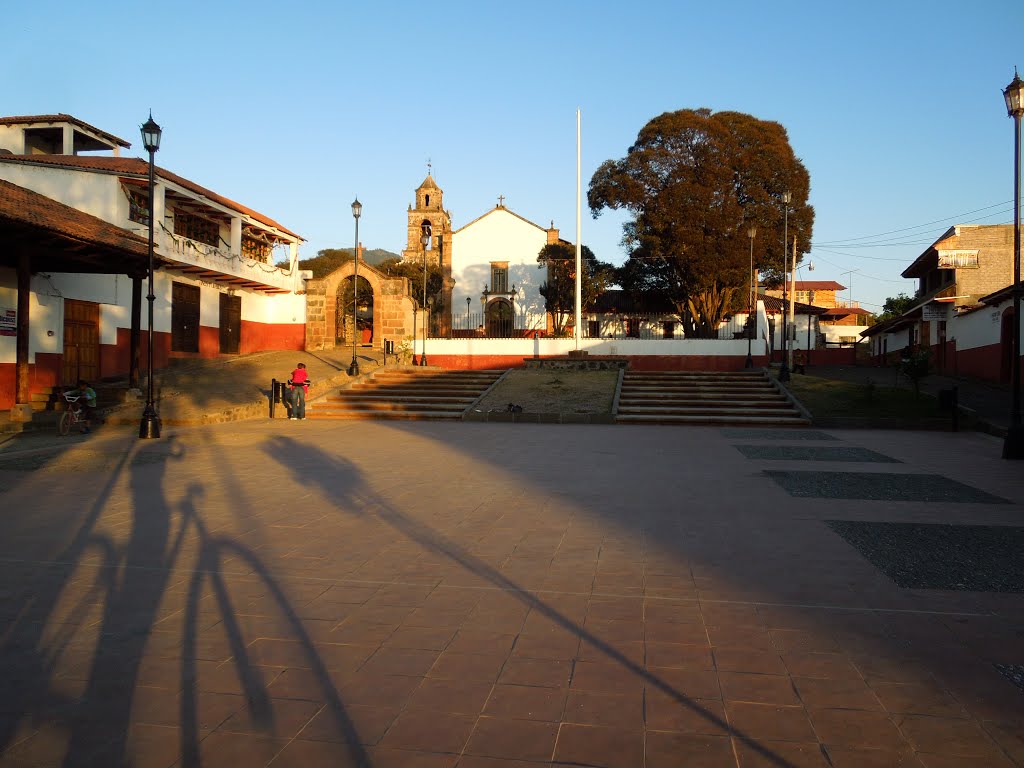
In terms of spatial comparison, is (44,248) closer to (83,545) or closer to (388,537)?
(83,545)

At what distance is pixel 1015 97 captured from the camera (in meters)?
11.1

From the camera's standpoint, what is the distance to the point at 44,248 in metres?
14.4

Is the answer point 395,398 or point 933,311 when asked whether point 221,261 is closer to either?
point 395,398

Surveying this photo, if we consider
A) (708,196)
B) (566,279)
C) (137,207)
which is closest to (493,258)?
(566,279)

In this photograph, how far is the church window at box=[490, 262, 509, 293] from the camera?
5442 cm

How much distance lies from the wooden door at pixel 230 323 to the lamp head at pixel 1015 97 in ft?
77.9

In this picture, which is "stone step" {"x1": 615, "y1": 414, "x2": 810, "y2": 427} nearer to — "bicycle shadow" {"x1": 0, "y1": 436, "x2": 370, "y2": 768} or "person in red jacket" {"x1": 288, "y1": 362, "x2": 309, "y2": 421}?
"person in red jacket" {"x1": 288, "y1": 362, "x2": 309, "y2": 421}

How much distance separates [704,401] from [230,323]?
57.9 ft

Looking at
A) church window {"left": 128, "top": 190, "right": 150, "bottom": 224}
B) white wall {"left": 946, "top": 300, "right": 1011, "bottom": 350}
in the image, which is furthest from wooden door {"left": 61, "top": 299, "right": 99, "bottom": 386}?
white wall {"left": 946, "top": 300, "right": 1011, "bottom": 350}

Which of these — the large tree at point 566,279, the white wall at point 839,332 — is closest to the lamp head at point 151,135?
the large tree at point 566,279

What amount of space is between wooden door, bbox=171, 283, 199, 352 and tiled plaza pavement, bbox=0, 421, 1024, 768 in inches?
643

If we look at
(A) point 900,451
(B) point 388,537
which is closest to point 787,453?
(A) point 900,451

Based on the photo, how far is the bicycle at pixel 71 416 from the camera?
13.5 m

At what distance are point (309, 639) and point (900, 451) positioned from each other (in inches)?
450
